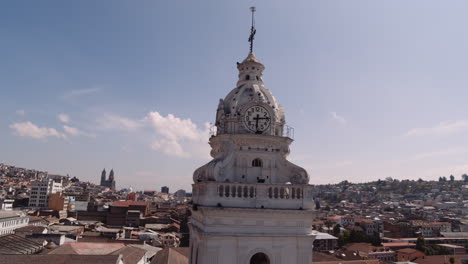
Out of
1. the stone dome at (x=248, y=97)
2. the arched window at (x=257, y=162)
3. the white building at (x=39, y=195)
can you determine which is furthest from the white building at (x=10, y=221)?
the arched window at (x=257, y=162)

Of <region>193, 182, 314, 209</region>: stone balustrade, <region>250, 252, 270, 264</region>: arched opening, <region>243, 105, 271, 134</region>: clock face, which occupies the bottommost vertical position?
<region>250, 252, 270, 264</region>: arched opening

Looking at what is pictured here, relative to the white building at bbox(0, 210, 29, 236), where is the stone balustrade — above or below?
above

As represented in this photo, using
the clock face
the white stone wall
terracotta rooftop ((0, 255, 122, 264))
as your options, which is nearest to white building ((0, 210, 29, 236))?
terracotta rooftop ((0, 255, 122, 264))

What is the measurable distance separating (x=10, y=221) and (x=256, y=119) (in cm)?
6688

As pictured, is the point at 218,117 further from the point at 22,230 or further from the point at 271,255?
the point at 22,230

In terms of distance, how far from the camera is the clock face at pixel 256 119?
1650 centimetres

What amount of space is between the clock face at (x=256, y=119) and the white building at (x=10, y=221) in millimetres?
63974

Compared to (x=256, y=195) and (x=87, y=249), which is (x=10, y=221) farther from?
(x=256, y=195)

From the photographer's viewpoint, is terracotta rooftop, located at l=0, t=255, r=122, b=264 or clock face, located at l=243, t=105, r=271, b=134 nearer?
clock face, located at l=243, t=105, r=271, b=134

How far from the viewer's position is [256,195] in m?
15.3

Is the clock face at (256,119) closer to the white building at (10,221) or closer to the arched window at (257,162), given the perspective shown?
the arched window at (257,162)

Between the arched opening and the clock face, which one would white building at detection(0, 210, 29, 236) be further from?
the clock face

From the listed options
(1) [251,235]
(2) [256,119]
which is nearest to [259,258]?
(1) [251,235]

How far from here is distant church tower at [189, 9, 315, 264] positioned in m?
14.8
